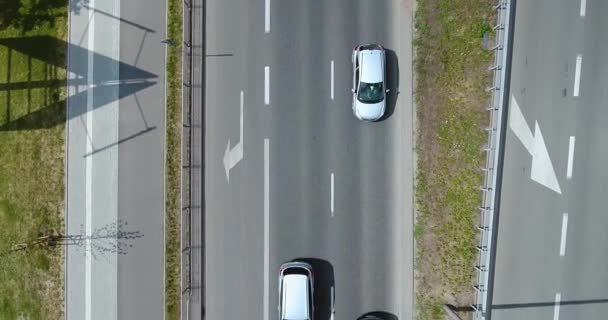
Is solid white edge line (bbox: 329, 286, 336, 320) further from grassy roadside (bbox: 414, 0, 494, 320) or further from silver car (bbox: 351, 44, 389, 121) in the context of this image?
silver car (bbox: 351, 44, 389, 121)

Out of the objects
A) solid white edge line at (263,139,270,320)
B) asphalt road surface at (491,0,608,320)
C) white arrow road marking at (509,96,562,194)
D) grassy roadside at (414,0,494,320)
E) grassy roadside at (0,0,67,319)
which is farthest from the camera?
grassy roadside at (0,0,67,319)

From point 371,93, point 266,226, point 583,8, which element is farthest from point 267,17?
point 583,8

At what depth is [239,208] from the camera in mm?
21156

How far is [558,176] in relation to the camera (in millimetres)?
19812

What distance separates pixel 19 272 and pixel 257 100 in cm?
1299

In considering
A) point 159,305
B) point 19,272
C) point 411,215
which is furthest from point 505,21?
point 19,272

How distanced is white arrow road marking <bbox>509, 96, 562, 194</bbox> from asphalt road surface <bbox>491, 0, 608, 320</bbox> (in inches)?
1.6

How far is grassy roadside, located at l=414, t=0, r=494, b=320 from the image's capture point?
2031cm

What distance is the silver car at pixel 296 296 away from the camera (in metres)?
20.0

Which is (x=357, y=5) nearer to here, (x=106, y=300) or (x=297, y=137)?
(x=297, y=137)

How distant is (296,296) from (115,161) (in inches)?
378

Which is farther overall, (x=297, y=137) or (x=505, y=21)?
(x=297, y=137)

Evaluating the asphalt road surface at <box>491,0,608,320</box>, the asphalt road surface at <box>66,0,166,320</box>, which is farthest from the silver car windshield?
the asphalt road surface at <box>66,0,166,320</box>

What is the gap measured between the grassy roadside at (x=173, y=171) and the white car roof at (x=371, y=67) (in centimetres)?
784
